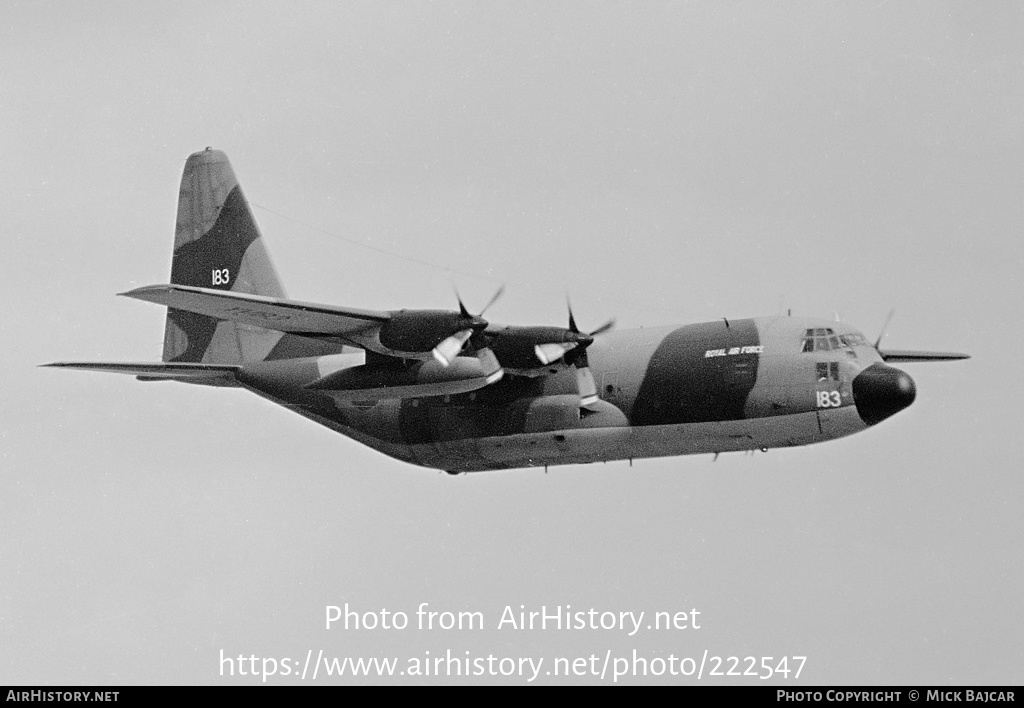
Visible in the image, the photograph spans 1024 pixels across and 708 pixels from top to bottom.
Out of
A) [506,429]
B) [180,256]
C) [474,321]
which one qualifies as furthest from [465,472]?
[180,256]

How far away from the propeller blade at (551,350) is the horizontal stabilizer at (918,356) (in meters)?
6.50

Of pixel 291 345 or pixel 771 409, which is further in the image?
pixel 291 345

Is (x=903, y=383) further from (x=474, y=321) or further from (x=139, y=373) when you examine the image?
(x=139, y=373)

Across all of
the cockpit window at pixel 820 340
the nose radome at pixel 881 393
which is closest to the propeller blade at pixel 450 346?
the cockpit window at pixel 820 340

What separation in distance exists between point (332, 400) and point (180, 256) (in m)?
5.47

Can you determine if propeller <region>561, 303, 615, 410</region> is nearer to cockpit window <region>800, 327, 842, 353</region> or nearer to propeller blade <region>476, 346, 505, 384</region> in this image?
propeller blade <region>476, 346, 505, 384</region>

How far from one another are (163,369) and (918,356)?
14.0 m

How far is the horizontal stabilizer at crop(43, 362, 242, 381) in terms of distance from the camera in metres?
31.3

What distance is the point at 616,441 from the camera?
30.5m

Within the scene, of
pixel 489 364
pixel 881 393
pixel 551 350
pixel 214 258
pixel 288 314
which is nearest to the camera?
pixel 881 393

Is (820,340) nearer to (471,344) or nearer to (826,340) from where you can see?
(826,340)

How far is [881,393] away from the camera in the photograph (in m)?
28.4

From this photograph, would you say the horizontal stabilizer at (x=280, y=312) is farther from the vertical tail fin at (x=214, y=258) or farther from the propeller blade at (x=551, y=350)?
the vertical tail fin at (x=214, y=258)

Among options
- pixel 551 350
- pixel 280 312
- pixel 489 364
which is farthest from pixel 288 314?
pixel 551 350
